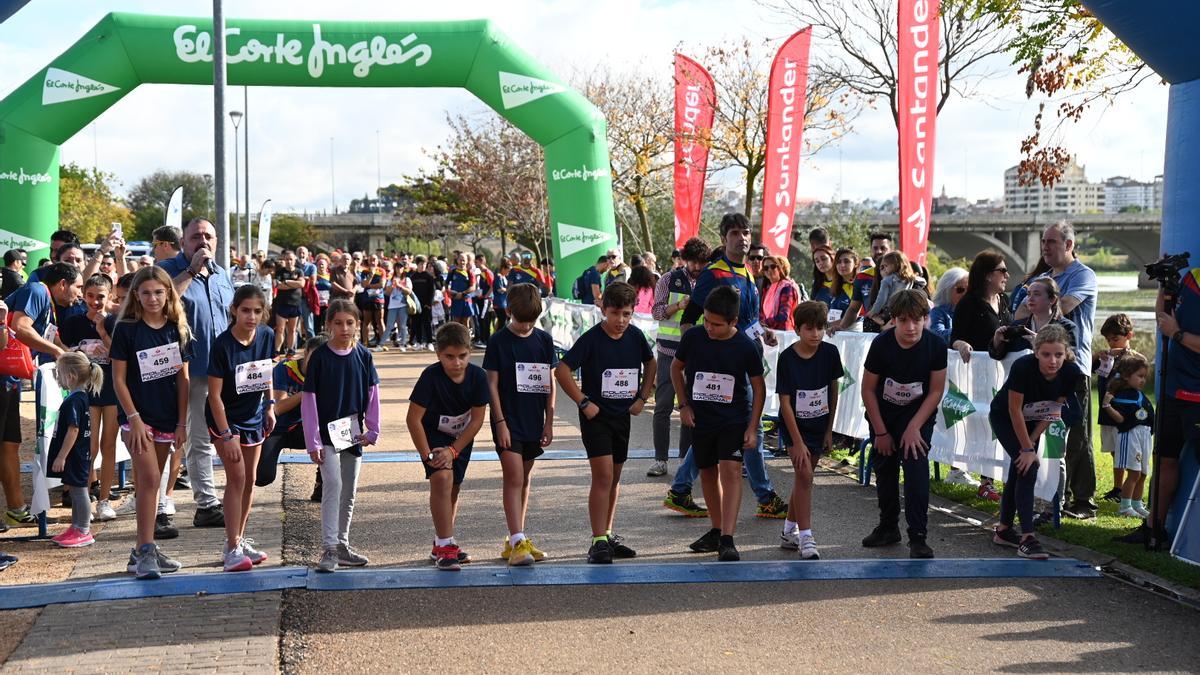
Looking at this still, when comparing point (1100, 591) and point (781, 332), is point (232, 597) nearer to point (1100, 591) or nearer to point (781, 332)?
point (1100, 591)

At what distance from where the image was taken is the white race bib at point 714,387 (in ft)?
22.3

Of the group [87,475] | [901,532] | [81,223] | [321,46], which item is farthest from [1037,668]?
[81,223]

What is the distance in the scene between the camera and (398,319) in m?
24.8

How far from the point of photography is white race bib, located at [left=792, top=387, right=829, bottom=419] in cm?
705

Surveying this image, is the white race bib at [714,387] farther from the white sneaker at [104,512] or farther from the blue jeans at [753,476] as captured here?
the white sneaker at [104,512]

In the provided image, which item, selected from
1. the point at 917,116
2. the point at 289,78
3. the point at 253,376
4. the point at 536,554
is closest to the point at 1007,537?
the point at 536,554

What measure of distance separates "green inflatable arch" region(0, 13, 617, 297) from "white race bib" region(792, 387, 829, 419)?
1192 cm

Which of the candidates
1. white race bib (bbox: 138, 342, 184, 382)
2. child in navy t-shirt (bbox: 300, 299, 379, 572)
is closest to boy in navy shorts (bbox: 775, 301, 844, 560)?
child in navy t-shirt (bbox: 300, 299, 379, 572)

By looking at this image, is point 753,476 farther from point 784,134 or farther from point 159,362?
point 784,134

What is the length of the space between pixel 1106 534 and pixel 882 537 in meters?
1.45

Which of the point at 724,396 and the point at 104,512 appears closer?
the point at 724,396

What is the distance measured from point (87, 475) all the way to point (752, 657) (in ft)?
14.0

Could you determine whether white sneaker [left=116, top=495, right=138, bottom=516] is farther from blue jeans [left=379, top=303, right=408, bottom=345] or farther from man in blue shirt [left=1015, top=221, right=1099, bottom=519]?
blue jeans [left=379, top=303, right=408, bottom=345]

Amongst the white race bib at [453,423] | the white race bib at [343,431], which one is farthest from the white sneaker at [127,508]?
the white race bib at [453,423]
